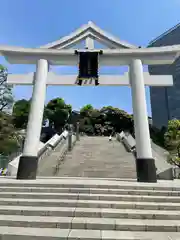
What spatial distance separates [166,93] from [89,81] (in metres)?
41.8

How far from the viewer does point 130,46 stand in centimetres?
852

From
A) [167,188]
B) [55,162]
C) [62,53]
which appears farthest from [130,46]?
[55,162]

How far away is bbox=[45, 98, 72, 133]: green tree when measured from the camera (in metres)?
41.7

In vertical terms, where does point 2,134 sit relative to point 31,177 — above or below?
above

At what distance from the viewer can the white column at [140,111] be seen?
6.91 m

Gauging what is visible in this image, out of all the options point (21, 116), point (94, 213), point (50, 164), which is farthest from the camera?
point (21, 116)

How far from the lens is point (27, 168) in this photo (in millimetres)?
6766

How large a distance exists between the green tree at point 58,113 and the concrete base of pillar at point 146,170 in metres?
36.2

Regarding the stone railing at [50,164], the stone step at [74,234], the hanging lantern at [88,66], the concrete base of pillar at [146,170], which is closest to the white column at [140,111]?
the concrete base of pillar at [146,170]

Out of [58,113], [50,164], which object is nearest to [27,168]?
[50,164]

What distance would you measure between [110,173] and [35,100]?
18.9ft

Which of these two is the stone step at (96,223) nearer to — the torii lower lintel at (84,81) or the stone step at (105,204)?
the stone step at (105,204)

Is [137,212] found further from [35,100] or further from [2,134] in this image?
[2,134]

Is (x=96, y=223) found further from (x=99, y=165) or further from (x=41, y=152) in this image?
(x=41, y=152)
